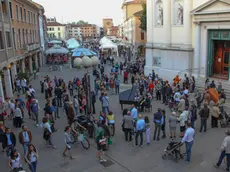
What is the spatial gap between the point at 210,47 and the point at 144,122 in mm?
12747

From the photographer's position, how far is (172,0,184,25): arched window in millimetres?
21406

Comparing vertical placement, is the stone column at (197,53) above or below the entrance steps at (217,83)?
above

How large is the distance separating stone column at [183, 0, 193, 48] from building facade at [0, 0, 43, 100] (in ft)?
49.4

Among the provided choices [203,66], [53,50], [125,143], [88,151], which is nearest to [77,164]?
[88,151]

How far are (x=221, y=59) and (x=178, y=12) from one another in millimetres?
5585

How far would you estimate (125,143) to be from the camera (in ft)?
35.0

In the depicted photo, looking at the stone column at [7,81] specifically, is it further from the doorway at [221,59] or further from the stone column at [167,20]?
the doorway at [221,59]

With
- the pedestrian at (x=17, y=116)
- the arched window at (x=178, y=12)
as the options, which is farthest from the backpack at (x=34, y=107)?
the arched window at (x=178, y=12)

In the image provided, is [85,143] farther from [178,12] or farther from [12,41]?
[178,12]

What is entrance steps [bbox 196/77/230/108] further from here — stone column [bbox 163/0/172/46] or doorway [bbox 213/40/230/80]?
stone column [bbox 163/0/172/46]

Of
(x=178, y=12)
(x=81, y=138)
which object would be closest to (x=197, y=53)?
(x=178, y=12)

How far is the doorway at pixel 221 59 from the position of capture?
19.9m

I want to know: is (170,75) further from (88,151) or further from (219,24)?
(88,151)

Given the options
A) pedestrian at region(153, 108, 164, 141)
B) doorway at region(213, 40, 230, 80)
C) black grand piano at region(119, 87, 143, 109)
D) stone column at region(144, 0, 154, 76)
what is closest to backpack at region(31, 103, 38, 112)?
black grand piano at region(119, 87, 143, 109)
